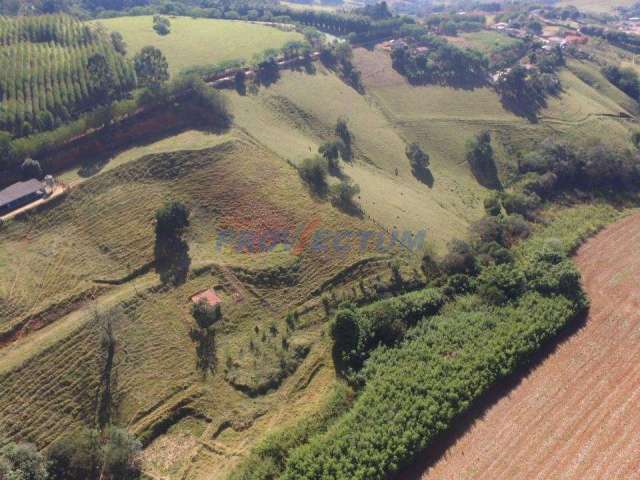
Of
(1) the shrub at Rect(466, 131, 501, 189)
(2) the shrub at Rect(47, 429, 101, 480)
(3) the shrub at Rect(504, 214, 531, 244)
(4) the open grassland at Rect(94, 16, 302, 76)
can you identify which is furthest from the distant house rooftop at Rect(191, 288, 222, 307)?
(4) the open grassland at Rect(94, 16, 302, 76)

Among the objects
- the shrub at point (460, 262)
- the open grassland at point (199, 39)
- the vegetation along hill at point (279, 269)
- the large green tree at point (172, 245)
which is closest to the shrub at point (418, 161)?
the vegetation along hill at point (279, 269)

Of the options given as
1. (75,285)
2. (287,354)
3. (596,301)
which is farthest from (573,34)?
(75,285)

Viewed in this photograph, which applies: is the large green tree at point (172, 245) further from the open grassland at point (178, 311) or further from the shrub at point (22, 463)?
the shrub at point (22, 463)

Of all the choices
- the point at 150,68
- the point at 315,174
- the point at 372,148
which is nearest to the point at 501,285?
the point at 315,174

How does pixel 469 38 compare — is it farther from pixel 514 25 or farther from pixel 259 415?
pixel 259 415

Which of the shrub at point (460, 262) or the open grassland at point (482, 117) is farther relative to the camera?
the open grassland at point (482, 117)

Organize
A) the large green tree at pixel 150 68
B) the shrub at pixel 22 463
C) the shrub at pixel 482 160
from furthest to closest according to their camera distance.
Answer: the shrub at pixel 482 160
the large green tree at pixel 150 68
the shrub at pixel 22 463

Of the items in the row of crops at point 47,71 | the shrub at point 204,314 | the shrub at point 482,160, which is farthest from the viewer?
the shrub at point 482,160
